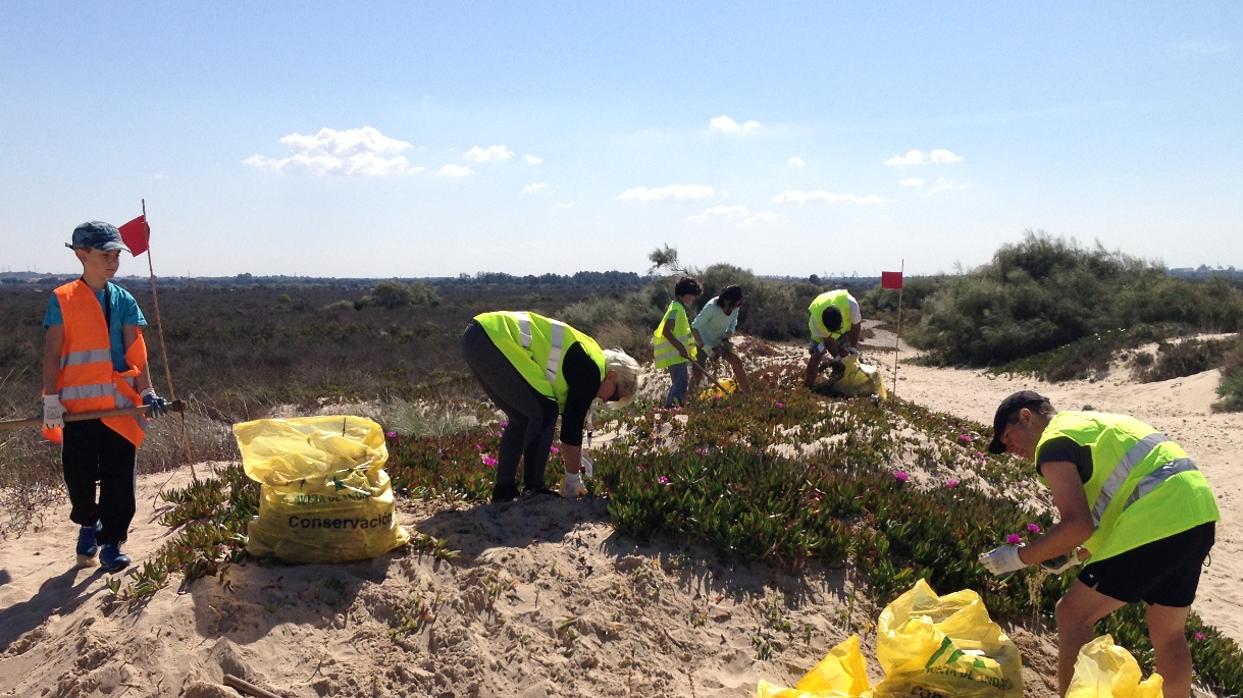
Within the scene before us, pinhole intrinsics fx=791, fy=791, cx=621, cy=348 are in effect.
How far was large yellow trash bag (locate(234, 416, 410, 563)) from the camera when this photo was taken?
403cm

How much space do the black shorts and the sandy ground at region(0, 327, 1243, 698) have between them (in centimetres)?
93

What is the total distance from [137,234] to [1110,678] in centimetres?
569

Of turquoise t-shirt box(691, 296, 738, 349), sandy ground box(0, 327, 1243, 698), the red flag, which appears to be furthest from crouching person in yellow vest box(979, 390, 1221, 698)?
turquoise t-shirt box(691, 296, 738, 349)

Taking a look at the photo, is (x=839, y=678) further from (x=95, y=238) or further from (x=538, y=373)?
(x=95, y=238)

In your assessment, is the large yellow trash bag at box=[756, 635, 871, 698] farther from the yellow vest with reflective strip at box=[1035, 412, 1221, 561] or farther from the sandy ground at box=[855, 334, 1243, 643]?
the sandy ground at box=[855, 334, 1243, 643]

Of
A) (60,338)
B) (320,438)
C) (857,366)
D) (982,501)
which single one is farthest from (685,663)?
(857,366)

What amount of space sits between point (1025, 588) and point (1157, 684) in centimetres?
169

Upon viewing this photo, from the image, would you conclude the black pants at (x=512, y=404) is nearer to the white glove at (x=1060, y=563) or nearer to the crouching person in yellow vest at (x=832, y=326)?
the white glove at (x=1060, y=563)

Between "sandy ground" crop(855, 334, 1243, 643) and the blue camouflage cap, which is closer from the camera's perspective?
the blue camouflage cap

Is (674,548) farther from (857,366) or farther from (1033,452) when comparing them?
(857,366)

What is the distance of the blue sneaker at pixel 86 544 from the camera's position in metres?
4.34

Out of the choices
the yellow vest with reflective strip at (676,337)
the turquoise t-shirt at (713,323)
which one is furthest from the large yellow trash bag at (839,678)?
the turquoise t-shirt at (713,323)

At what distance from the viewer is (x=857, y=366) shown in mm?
10211

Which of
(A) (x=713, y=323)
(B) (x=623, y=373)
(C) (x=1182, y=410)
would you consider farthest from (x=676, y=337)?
(C) (x=1182, y=410)
